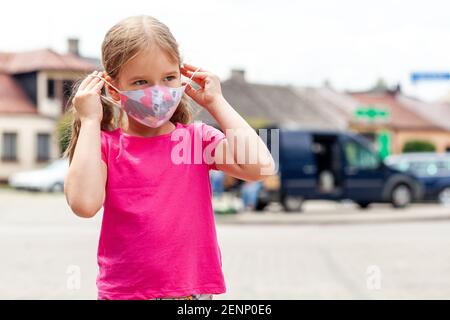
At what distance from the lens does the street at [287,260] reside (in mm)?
8422

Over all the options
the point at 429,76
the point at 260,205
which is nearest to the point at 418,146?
the point at 260,205

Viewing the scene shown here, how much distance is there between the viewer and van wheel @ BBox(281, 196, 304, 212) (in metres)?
22.4

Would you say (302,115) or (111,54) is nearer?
(111,54)

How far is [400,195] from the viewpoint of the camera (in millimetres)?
24016

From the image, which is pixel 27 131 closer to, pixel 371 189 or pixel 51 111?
pixel 51 111

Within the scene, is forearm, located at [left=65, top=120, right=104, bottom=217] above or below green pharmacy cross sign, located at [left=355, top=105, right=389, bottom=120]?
below

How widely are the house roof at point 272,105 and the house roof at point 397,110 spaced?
5.12 meters

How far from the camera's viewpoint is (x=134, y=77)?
2.34 meters

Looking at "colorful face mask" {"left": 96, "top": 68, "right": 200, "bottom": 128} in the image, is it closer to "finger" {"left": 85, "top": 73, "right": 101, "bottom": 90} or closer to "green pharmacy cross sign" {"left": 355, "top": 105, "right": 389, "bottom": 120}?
"finger" {"left": 85, "top": 73, "right": 101, "bottom": 90}

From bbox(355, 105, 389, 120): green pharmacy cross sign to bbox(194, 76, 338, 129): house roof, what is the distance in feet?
8.86

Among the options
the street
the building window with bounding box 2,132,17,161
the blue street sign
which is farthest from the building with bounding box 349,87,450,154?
the blue street sign

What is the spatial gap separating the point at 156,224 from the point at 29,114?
50.3m

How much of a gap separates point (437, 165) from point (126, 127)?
24.3 metres
